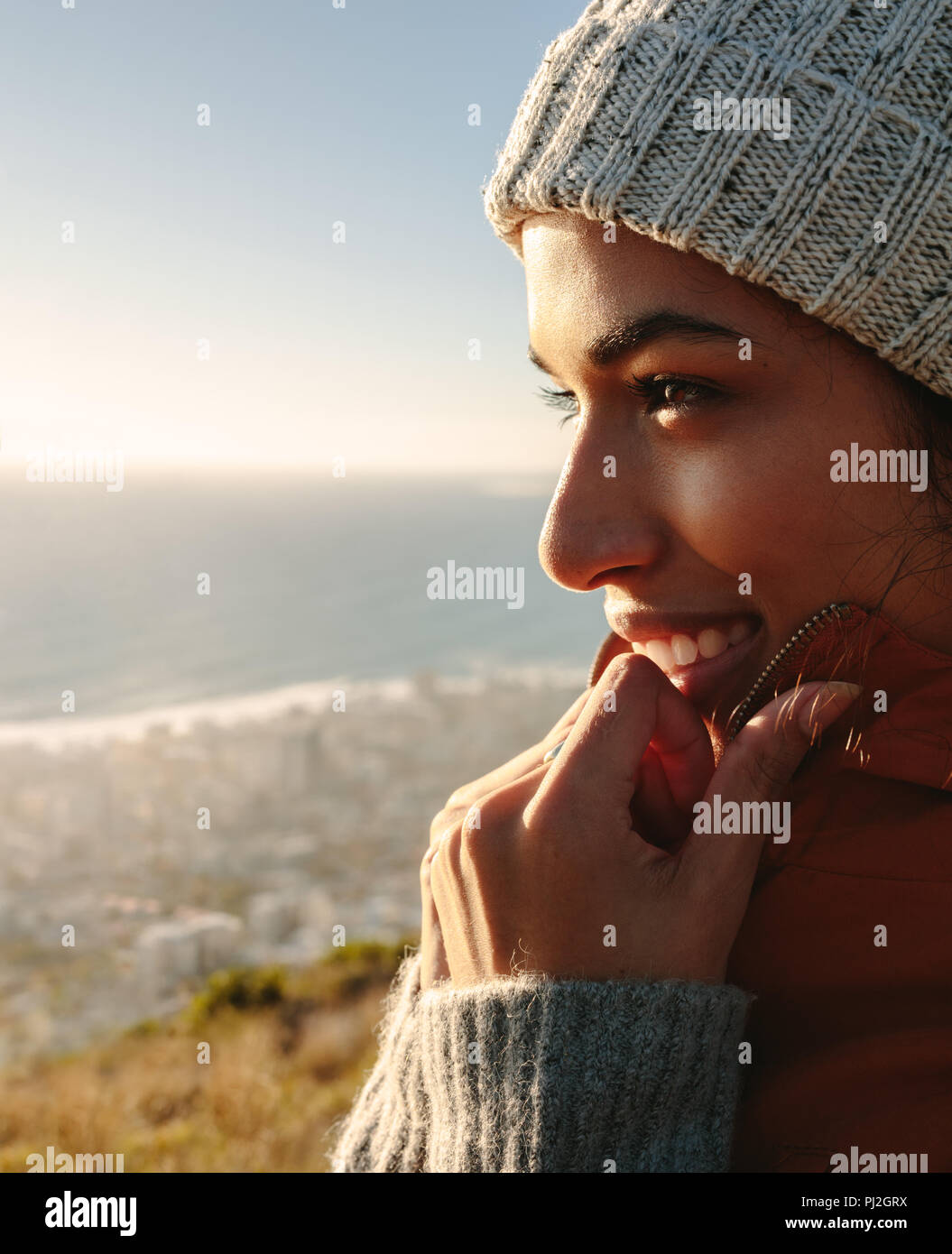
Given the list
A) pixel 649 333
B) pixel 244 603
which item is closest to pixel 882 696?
pixel 649 333

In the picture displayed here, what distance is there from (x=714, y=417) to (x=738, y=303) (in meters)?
0.18

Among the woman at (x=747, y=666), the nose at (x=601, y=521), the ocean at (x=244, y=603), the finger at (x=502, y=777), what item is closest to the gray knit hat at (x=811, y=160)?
the woman at (x=747, y=666)

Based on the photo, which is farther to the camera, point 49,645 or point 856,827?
point 49,645

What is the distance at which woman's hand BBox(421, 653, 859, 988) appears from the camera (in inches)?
56.2

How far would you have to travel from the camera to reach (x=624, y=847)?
146 cm

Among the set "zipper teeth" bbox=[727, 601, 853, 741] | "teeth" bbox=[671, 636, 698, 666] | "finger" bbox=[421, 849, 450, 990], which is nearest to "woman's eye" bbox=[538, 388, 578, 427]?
"teeth" bbox=[671, 636, 698, 666]

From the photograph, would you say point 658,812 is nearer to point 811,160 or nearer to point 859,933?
point 859,933

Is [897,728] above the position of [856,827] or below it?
above

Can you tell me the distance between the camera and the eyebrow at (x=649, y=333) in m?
1.46

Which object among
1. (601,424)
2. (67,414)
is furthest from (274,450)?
(601,424)

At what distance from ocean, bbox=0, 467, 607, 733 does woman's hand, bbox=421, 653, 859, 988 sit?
27.1 meters

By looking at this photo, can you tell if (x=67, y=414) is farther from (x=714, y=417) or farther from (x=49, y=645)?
(x=714, y=417)

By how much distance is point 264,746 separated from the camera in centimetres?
2739

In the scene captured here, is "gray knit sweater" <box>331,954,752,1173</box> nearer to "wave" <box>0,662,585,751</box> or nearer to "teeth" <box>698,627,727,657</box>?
"teeth" <box>698,627,727,657</box>
